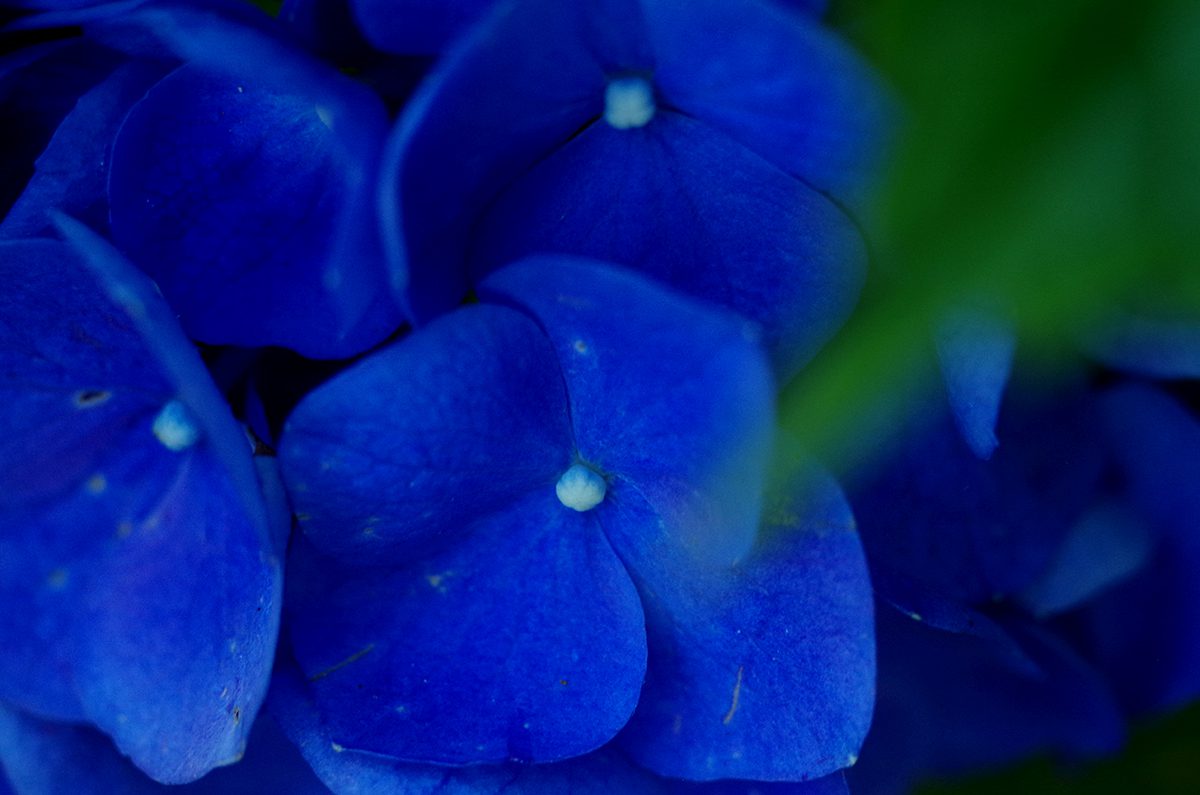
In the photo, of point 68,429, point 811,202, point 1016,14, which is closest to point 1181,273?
point 1016,14

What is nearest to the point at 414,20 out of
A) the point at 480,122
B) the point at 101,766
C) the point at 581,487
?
the point at 480,122

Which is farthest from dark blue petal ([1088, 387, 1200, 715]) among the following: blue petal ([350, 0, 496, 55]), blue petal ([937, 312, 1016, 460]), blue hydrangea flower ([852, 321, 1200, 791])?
blue petal ([350, 0, 496, 55])

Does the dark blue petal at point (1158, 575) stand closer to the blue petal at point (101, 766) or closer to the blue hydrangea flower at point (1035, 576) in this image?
the blue hydrangea flower at point (1035, 576)

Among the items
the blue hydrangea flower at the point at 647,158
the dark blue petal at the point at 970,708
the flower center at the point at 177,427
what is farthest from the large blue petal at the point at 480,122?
the dark blue petal at the point at 970,708

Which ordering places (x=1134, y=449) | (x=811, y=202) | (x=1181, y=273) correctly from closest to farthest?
(x=1181, y=273) → (x=811, y=202) → (x=1134, y=449)

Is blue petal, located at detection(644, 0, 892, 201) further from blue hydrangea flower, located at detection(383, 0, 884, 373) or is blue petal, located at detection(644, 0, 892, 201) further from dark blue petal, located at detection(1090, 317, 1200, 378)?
dark blue petal, located at detection(1090, 317, 1200, 378)

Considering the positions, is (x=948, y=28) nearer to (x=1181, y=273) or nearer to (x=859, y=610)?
(x=1181, y=273)

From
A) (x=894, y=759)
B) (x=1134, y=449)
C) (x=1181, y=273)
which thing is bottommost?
(x=894, y=759)
